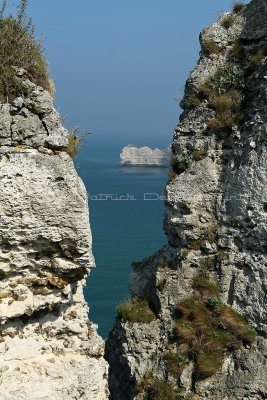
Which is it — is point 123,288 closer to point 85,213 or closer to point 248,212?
point 248,212

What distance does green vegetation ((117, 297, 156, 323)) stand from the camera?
1573 centimetres

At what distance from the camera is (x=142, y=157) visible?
12162 cm

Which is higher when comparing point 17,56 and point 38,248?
point 17,56

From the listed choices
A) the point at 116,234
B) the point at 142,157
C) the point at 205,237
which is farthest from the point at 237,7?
the point at 142,157

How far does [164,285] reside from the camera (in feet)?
51.3

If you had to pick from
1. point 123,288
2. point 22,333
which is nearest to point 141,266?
point 22,333

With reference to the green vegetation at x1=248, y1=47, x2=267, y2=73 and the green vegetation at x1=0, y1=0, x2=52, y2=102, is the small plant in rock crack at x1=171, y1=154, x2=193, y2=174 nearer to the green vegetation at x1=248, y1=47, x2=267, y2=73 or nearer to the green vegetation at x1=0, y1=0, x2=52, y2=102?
the green vegetation at x1=248, y1=47, x2=267, y2=73

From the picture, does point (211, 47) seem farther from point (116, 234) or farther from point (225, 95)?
point (116, 234)

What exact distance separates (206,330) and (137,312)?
229cm

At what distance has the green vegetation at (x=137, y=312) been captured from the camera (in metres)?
15.7

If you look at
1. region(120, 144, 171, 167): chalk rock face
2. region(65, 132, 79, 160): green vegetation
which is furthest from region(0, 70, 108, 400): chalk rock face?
region(120, 144, 171, 167): chalk rock face

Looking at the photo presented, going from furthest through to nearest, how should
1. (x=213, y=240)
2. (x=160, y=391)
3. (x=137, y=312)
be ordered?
(x=137, y=312) < (x=213, y=240) < (x=160, y=391)

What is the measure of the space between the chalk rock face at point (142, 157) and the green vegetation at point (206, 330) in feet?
342

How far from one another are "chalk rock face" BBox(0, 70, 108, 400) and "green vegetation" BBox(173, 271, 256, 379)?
17.5ft
